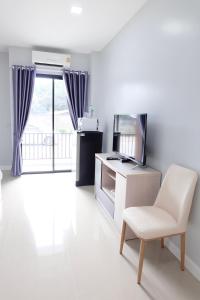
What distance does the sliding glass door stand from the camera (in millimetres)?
4781

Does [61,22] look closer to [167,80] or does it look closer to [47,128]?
[167,80]

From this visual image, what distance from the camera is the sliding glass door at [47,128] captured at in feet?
15.7

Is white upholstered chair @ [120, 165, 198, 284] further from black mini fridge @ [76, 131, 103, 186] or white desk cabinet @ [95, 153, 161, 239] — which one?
black mini fridge @ [76, 131, 103, 186]

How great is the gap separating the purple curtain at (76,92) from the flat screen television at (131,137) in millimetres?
1806

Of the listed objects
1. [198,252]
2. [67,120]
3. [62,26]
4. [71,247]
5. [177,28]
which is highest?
[62,26]

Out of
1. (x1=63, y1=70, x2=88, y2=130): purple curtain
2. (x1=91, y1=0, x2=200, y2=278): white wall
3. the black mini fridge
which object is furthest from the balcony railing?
(x1=91, y1=0, x2=200, y2=278): white wall

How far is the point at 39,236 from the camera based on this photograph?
2418mm

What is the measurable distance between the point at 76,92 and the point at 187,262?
3857 mm

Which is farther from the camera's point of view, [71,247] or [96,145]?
[96,145]

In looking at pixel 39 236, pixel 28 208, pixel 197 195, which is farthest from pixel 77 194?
pixel 197 195

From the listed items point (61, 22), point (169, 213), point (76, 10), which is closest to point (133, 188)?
point (169, 213)

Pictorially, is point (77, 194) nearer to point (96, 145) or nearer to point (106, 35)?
point (96, 145)

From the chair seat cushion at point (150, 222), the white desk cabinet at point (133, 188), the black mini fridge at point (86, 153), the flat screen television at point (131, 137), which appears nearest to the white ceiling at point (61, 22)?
the flat screen television at point (131, 137)

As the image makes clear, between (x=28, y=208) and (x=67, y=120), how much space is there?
255cm
